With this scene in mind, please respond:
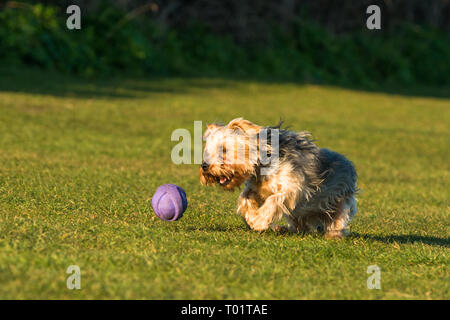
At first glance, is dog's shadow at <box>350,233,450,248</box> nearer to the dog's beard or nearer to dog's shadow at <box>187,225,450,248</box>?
dog's shadow at <box>187,225,450,248</box>

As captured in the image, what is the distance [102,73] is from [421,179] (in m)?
12.7

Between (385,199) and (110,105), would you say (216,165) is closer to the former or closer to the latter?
(385,199)

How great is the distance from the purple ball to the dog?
0.58 metres

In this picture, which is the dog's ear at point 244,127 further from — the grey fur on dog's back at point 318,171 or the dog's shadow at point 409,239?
the dog's shadow at point 409,239

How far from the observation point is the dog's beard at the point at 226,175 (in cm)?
750

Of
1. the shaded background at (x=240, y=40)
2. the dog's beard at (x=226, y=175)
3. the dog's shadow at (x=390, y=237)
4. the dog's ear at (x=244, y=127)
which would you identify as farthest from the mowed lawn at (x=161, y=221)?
the shaded background at (x=240, y=40)

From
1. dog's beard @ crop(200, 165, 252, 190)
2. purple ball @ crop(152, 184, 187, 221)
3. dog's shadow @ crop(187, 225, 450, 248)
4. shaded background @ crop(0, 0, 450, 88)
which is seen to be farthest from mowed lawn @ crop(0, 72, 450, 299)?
shaded background @ crop(0, 0, 450, 88)

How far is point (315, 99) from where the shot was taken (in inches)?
982

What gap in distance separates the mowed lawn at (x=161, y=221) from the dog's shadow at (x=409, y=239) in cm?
3

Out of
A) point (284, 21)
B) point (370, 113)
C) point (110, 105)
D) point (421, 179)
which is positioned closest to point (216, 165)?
point (421, 179)

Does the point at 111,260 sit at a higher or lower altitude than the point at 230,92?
lower

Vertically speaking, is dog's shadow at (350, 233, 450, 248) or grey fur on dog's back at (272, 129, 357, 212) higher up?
grey fur on dog's back at (272, 129, 357, 212)

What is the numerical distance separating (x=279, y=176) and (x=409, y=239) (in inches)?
70.7

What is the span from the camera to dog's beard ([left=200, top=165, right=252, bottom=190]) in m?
7.50
